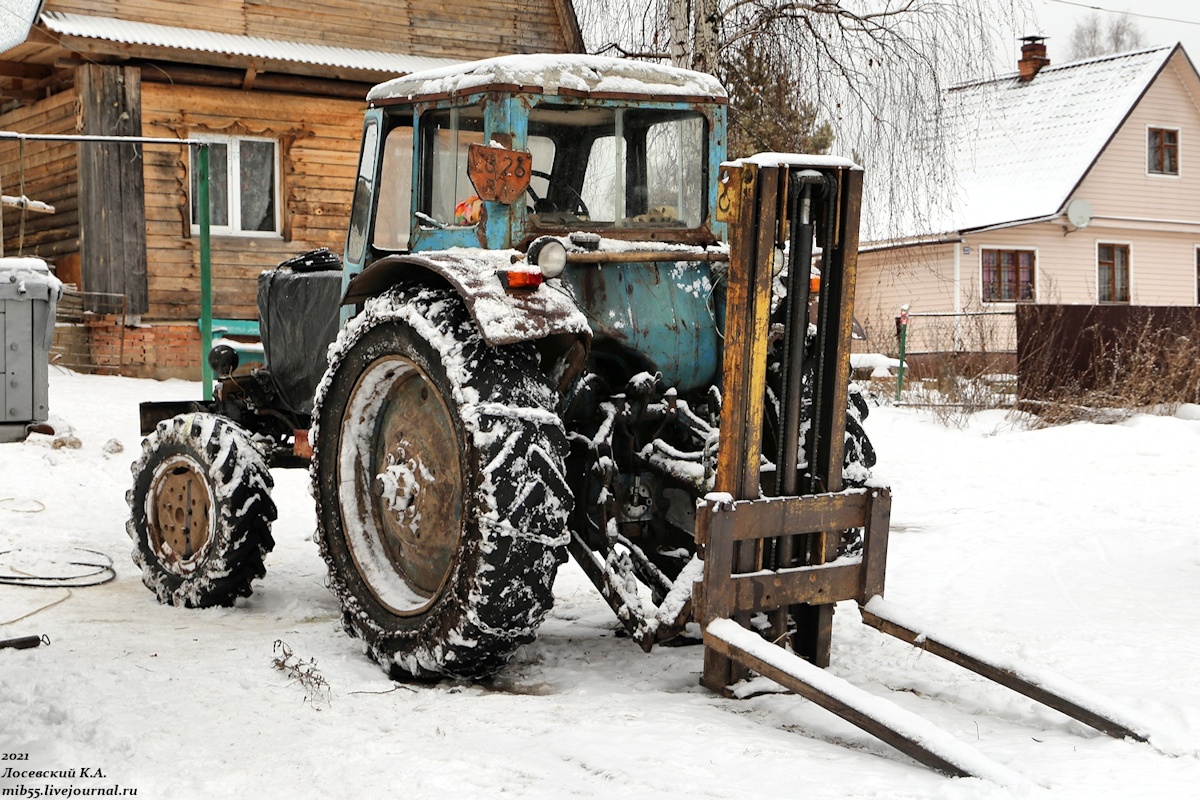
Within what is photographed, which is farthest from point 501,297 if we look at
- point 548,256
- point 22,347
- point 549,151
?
point 22,347

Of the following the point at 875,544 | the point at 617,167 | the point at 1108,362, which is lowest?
the point at 875,544

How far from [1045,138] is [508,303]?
28015 mm

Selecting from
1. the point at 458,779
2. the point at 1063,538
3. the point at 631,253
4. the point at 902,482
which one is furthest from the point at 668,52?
the point at 458,779

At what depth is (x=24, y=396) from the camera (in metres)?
5.82

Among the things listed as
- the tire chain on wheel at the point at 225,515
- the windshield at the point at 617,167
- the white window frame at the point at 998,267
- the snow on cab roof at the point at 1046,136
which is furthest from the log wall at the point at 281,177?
the white window frame at the point at 998,267

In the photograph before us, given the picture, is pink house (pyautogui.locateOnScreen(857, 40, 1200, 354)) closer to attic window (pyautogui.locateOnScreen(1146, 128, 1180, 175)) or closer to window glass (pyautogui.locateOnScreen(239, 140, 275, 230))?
attic window (pyautogui.locateOnScreen(1146, 128, 1180, 175))

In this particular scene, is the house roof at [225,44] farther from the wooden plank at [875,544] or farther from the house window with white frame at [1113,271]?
the house window with white frame at [1113,271]

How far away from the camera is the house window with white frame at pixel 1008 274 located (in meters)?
27.8

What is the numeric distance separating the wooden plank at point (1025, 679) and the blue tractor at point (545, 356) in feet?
1.67

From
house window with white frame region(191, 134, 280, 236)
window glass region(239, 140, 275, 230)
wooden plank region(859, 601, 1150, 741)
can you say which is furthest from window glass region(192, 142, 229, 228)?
wooden plank region(859, 601, 1150, 741)

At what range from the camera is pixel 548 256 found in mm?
4520

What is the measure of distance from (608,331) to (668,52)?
7727 mm

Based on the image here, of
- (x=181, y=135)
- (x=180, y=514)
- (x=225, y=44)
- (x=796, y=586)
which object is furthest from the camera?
(x=181, y=135)

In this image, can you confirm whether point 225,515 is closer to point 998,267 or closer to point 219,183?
point 219,183
